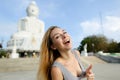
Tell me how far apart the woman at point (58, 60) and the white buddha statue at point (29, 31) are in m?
48.4

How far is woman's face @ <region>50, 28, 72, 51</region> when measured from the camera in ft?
6.51

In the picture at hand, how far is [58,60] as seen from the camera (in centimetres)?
204

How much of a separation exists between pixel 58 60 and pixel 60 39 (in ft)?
0.57

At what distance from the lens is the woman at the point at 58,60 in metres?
1.94

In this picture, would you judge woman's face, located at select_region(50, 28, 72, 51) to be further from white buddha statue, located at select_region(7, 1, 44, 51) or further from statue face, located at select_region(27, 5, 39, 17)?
statue face, located at select_region(27, 5, 39, 17)

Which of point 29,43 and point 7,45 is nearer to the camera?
point 29,43

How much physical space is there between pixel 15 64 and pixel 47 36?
21618mm

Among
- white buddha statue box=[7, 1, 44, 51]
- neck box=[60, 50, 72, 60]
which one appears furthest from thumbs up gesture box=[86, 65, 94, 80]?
white buddha statue box=[7, 1, 44, 51]

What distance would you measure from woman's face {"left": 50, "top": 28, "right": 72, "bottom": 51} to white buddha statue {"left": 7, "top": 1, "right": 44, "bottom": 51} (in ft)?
159

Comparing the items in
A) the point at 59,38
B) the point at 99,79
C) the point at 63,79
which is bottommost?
the point at 99,79

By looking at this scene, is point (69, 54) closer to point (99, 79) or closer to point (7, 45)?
point (99, 79)

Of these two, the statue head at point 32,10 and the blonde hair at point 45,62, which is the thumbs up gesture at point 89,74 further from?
the statue head at point 32,10

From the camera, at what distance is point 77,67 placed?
2.11 m

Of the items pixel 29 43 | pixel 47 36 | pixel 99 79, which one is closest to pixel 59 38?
pixel 47 36
